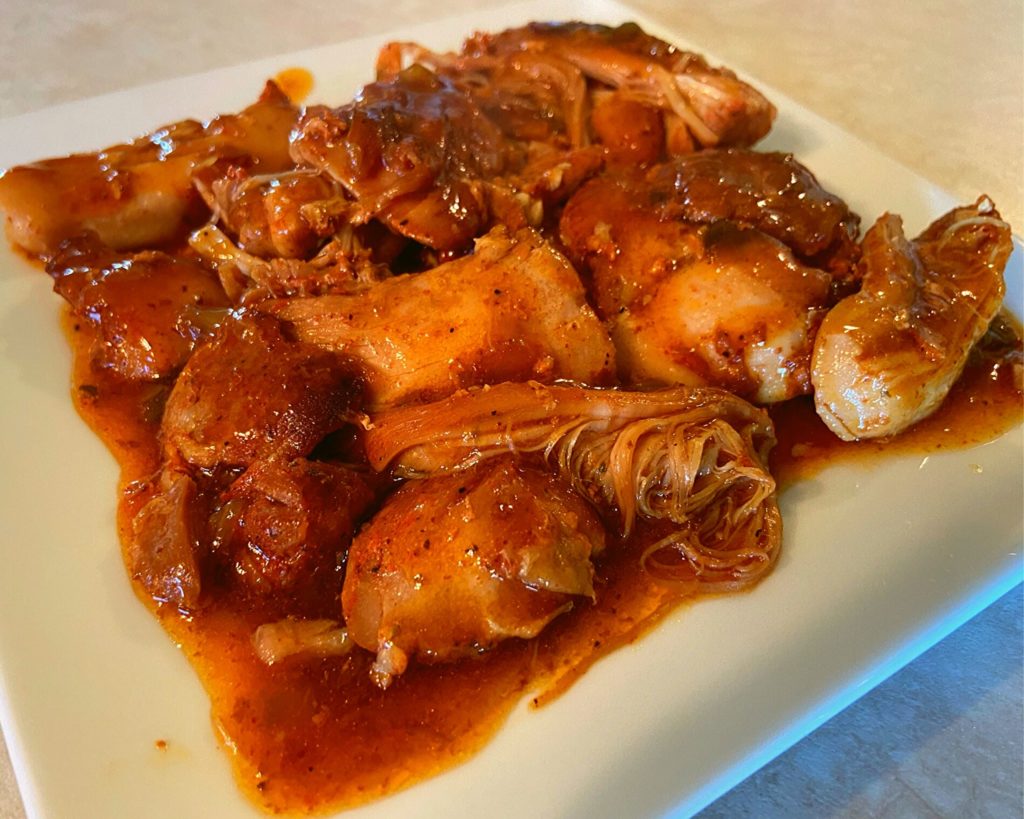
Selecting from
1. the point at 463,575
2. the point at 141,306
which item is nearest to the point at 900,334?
the point at 463,575

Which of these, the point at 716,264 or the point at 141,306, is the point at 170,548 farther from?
the point at 716,264

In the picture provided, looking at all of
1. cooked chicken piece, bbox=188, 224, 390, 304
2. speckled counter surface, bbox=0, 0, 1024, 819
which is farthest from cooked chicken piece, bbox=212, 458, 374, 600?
speckled counter surface, bbox=0, 0, 1024, 819

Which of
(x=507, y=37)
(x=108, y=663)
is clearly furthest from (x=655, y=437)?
(x=507, y=37)

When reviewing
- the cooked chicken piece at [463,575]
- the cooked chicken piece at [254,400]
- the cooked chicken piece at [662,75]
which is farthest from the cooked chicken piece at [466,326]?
the cooked chicken piece at [662,75]

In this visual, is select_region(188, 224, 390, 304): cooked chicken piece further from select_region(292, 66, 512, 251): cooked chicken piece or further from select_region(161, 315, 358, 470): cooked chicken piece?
select_region(161, 315, 358, 470): cooked chicken piece

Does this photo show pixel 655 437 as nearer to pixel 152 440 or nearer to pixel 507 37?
pixel 152 440
